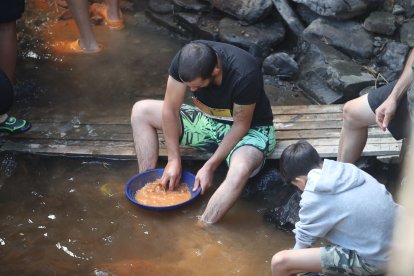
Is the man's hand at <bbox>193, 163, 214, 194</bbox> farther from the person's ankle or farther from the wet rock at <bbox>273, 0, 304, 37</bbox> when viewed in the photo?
the wet rock at <bbox>273, 0, 304, 37</bbox>

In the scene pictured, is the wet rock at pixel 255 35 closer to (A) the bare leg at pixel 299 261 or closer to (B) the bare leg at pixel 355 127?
(B) the bare leg at pixel 355 127

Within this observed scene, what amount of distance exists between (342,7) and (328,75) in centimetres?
72

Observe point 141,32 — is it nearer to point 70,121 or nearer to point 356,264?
point 70,121

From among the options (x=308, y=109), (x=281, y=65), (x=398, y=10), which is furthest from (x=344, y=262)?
(x=398, y=10)

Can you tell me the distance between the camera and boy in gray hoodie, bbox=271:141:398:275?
2742mm

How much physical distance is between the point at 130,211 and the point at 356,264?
5.74 ft

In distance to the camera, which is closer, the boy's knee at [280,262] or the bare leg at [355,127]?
the boy's knee at [280,262]

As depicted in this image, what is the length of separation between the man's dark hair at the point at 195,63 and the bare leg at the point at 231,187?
0.66 meters

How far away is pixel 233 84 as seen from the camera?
377 cm

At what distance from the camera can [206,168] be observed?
12.9ft

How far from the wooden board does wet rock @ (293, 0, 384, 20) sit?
1.19 metres

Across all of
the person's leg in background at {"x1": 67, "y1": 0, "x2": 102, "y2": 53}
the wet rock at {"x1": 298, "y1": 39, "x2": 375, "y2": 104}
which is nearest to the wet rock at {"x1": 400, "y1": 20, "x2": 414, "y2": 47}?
the wet rock at {"x1": 298, "y1": 39, "x2": 375, "y2": 104}

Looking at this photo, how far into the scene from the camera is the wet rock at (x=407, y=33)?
5.16 m

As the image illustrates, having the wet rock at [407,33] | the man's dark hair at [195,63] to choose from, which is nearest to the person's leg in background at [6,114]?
the man's dark hair at [195,63]
